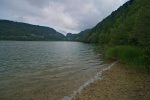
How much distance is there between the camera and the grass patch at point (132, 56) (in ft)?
90.6

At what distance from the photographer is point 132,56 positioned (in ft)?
113

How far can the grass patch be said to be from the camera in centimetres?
2760

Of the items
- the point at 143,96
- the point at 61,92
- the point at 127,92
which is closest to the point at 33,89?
the point at 61,92

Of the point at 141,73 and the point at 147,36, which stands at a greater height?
the point at 147,36

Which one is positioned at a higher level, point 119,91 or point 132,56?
point 132,56

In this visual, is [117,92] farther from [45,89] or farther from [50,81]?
[50,81]

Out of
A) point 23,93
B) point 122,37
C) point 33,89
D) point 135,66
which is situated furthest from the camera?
point 122,37

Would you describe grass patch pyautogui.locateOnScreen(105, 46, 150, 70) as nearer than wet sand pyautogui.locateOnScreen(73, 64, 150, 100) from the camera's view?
No

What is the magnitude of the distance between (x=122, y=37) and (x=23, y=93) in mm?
44511

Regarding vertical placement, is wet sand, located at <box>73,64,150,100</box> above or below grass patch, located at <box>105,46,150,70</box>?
below

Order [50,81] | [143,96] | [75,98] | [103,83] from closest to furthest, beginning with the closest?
1. [143,96]
2. [75,98]
3. [103,83]
4. [50,81]

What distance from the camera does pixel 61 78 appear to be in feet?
89.8

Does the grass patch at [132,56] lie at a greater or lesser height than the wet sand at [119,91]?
greater

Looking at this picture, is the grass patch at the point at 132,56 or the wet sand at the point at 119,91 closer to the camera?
the wet sand at the point at 119,91
